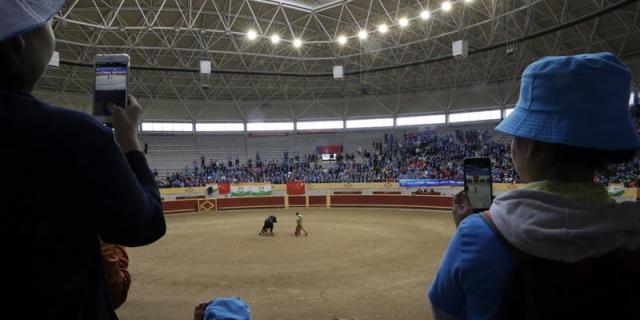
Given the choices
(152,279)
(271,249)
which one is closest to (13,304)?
(152,279)

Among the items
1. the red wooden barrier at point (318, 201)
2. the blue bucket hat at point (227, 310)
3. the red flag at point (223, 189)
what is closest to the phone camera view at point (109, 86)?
the blue bucket hat at point (227, 310)

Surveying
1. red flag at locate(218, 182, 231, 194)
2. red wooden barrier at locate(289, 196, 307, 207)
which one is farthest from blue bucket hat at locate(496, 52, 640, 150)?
red flag at locate(218, 182, 231, 194)

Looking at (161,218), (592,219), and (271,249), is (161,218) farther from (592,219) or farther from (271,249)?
(271,249)

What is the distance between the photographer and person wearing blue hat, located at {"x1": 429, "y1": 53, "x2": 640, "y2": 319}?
3.27 feet

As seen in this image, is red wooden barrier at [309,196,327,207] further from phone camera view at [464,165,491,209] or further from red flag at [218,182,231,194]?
phone camera view at [464,165,491,209]

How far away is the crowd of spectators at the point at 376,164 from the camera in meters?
32.1

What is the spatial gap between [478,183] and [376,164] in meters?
33.4

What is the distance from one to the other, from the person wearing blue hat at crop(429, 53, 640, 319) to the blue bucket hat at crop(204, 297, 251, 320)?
114 centimetres

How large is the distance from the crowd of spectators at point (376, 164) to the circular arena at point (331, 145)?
9.0 inches

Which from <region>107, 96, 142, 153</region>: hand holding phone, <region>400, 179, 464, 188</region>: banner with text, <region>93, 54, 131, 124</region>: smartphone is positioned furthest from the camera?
Result: <region>400, 179, 464, 188</region>: banner with text

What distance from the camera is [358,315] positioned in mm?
7121

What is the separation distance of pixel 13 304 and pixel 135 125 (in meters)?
0.63

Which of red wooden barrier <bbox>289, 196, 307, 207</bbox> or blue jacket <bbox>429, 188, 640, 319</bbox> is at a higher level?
blue jacket <bbox>429, 188, 640, 319</bbox>

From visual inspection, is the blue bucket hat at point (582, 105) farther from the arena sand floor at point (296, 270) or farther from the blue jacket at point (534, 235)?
the arena sand floor at point (296, 270)
